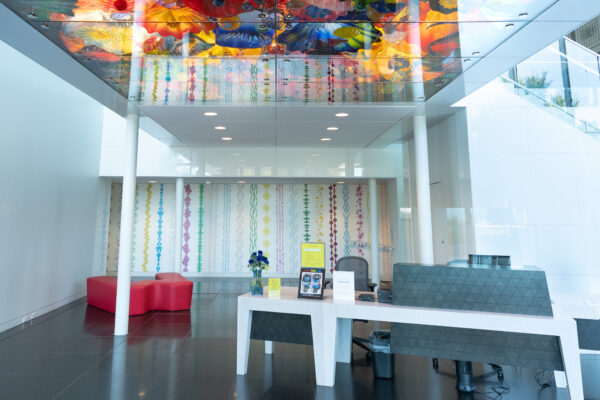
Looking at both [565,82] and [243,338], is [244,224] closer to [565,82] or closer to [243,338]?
[243,338]

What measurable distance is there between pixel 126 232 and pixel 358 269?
3.54 m

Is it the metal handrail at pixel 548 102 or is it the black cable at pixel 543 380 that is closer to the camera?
the black cable at pixel 543 380

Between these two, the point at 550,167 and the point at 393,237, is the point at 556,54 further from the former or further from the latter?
the point at 393,237

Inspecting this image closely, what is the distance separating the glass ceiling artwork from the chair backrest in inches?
95.5

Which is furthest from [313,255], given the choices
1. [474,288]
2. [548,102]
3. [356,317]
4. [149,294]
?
[548,102]

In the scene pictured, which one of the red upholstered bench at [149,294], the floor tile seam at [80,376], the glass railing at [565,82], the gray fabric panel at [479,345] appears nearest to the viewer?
the gray fabric panel at [479,345]

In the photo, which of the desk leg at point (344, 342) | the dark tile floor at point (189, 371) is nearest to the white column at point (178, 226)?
the dark tile floor at point (189, 371)

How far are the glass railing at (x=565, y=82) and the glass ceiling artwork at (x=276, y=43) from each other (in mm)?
1615

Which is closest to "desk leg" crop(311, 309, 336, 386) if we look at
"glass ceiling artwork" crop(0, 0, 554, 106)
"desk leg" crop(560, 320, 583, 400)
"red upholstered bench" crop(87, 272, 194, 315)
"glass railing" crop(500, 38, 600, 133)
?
"desk leg" crop(560, 320, 583, 400)

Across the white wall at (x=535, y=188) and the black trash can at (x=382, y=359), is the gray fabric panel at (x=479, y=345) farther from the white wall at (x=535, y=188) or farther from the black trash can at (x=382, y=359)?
the white wall at (x=535, y=188)

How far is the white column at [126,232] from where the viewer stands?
5.03 metres

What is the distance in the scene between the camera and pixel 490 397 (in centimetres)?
318

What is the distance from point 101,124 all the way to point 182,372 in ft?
22.0

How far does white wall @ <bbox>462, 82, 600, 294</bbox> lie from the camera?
4.64 metres
